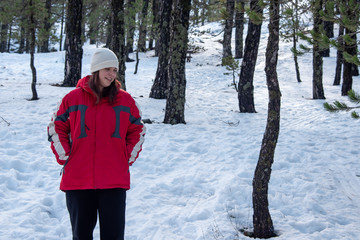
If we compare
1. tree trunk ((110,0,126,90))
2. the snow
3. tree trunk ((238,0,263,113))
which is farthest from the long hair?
tree trunk ((238,0,263,113))

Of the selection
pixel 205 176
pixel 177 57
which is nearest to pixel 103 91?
pixel 205 176

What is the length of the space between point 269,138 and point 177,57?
16.3 feet

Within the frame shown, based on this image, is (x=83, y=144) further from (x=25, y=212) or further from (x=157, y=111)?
(x=157, y=111)

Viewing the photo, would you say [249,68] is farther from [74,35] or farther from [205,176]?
[74,35]

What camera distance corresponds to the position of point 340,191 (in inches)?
216

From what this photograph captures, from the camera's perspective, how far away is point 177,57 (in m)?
8.47

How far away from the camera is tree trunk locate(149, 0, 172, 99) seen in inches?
426

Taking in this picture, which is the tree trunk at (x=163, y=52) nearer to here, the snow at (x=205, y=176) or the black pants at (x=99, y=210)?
the snow at (x=205, y=176)

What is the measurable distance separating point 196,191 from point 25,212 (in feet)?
8.45

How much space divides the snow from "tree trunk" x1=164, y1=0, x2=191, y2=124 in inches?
18.2

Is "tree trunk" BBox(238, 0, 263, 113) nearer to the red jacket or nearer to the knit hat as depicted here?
the knit hat

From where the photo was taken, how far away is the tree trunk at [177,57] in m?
8.33

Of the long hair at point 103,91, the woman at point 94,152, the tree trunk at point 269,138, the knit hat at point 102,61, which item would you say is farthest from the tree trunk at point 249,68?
the woman at point 94,152

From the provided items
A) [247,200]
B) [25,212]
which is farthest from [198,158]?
[25,212]
